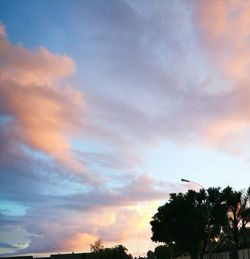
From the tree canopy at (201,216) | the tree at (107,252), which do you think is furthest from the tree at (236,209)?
the tree at (107,252)

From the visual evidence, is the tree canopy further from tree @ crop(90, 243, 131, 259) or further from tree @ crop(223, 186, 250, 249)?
tree @ crop(90, 243, 131, 259)

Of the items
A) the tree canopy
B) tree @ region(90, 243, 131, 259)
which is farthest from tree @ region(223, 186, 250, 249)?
tree @ region(90, 243, 131, 259)

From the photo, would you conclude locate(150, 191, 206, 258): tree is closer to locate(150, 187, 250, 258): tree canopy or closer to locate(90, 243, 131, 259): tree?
locate(150, 187, 250, 258): tree canopy

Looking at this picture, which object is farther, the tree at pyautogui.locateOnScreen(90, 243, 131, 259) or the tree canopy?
the tree at pyautogui.locateOnScreen(90, 243, 131, 259)

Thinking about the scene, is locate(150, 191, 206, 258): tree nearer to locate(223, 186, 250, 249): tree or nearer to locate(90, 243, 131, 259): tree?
locate(223, 186, 250, 249): tree

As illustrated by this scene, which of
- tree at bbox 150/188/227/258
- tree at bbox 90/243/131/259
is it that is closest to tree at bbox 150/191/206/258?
tree at bbox 150/188/227/258

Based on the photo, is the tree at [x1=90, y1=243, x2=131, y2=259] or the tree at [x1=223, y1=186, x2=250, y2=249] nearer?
the tree at [x1=223, y1=186, x2=250, y2=249]

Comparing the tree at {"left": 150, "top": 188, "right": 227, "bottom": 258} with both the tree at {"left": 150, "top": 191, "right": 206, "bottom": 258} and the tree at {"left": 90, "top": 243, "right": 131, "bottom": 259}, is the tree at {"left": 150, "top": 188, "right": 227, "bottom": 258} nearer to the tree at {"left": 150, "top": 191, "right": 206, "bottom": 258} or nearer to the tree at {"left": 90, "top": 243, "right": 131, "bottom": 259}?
the tree at {"left": 150, "top": 191, "right": 206, "bottom": 258}

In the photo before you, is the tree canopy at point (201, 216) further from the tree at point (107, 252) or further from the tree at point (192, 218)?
the tree at point (107, 252)

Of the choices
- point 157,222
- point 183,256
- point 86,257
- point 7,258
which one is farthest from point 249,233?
point 7,258

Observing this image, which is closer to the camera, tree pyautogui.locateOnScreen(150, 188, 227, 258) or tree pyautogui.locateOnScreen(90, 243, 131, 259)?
tree pyautogui.locateOnScreen(150, 188, 227, 258)

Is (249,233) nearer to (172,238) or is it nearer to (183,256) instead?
(183,256)

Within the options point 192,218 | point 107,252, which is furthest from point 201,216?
A: point 107,252

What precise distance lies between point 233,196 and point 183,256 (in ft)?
139
